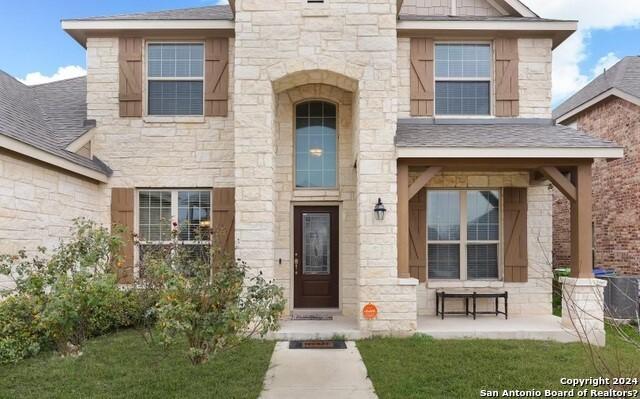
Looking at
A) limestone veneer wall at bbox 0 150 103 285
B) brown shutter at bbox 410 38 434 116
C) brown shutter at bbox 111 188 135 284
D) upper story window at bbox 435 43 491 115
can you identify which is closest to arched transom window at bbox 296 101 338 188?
brown shutter at bbox 410 38 434 116

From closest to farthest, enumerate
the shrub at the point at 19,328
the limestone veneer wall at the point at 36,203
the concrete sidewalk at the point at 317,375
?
the concrete sidewalk at the point at 317,375 → the shrub at the point at 19,328 → the limestone veneer wall at the point at 36,203

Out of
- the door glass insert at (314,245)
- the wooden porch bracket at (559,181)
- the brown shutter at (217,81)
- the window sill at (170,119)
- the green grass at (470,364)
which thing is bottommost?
the green grass at (470,364)

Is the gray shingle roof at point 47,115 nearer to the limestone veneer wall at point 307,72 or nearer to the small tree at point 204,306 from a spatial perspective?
the limestone veneer wall at point 307,72

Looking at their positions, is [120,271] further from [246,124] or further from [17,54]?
[17,54]

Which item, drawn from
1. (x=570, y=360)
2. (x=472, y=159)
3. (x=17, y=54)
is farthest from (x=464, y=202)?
(x=17, y=54)

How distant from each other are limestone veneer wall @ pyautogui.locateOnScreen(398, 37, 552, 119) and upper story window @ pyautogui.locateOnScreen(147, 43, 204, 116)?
3941 millimetres

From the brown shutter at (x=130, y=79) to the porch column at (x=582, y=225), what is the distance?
803 cm

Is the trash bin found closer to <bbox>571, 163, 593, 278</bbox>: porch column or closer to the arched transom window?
<bbox>571, 163, 593, 278</bbox>: porch column

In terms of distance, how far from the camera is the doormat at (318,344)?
22.5 ft

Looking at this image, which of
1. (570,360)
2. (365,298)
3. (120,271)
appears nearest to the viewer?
(570,360)

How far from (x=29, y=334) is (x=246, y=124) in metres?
4.35

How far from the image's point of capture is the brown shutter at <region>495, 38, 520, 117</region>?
352 inches

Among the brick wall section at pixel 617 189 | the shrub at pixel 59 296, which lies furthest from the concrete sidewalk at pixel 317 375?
the brick wall section at pixel 617 189

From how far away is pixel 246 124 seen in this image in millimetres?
7676
